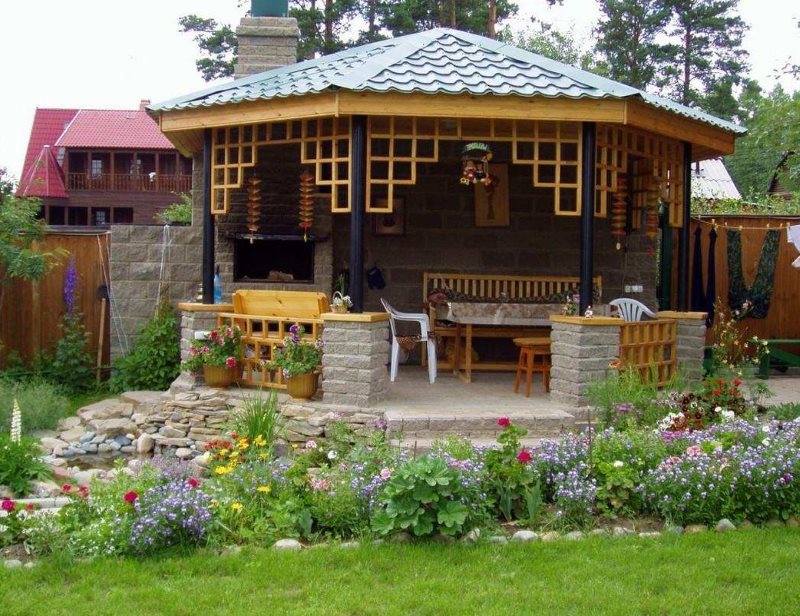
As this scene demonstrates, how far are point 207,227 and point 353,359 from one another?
2345mm

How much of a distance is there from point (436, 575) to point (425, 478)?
21.0 inches

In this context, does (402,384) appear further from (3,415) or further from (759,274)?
(759,274)

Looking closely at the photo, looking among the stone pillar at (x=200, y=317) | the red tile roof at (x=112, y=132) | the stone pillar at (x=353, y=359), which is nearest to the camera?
the stone pillar at (x=353, y=359)

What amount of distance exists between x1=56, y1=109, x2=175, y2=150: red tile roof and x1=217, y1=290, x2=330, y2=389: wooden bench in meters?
23.1

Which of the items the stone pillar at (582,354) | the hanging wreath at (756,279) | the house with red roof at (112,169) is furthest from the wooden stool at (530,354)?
the house with red roof at (112,169)

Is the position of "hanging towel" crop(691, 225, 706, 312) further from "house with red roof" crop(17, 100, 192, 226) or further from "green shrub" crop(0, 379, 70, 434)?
"house with red roof" crop(17, 100, 192, 226)

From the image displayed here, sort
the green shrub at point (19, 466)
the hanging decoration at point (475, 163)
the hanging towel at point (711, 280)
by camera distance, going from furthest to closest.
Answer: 1. the hanging towel at point (711, 280)
2. the hanging decoration at point (475, 163)
3. the green shrub at point (19, 466)

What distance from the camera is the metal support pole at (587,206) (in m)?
7.77

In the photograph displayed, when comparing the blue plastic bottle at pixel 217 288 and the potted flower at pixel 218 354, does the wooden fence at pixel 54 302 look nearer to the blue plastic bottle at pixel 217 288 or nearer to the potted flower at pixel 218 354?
the blue plastic bottle at pixel 217 288

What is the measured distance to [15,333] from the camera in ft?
34.1

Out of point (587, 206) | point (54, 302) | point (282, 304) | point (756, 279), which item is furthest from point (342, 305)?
point (756, 279)

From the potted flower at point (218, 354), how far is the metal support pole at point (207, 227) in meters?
0.60

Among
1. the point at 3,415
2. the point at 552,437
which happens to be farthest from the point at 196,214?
the point at 552,437

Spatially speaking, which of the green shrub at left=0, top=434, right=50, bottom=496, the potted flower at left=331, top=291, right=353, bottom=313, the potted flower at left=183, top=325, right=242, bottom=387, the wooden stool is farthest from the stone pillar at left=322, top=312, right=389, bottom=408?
the green shrub at left=0, top=434, right=50, bottom=496
